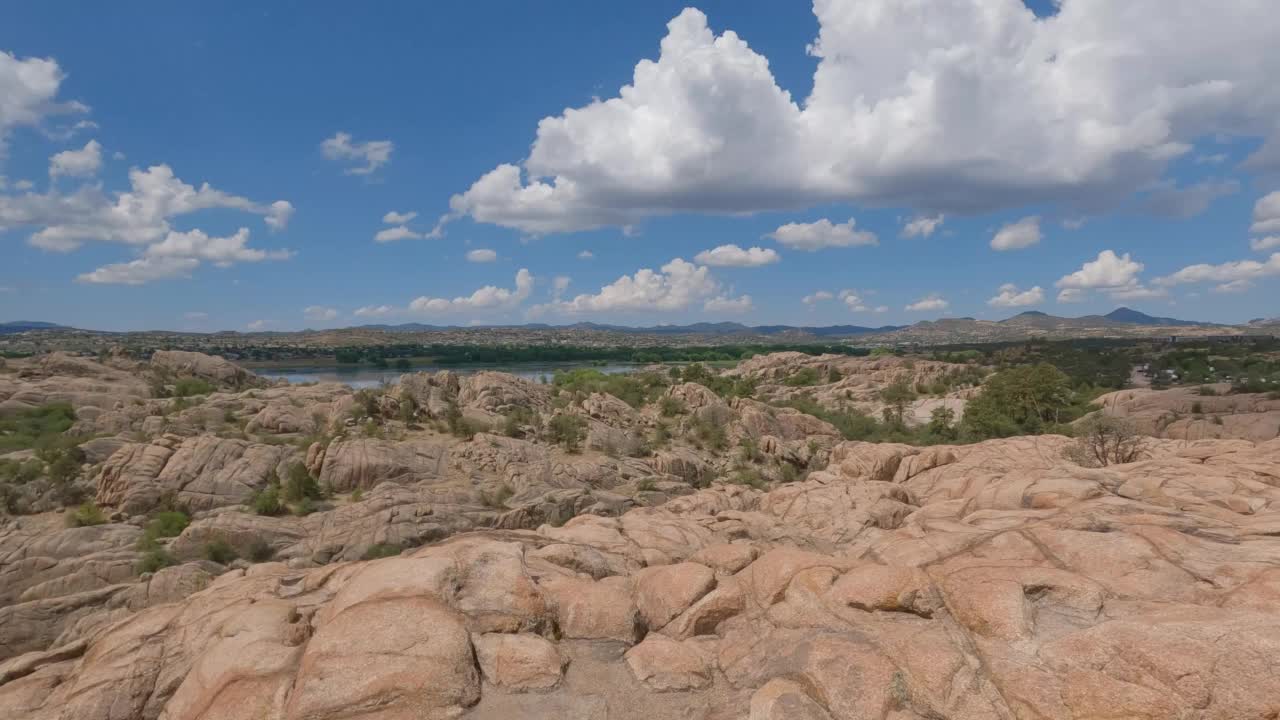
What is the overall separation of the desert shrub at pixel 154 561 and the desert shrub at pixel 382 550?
6578 millimetres

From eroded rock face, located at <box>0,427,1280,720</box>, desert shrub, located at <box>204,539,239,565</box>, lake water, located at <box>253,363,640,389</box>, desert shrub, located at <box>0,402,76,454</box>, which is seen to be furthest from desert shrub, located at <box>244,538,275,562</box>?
lake water, located at <box>253,363,640,389</box>

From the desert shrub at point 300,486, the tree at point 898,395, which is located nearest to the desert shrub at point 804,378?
the tree at point 898,395

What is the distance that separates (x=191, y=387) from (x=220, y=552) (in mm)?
40105

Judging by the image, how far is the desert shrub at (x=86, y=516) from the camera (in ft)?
87.5

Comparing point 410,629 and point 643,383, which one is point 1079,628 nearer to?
point 410,629

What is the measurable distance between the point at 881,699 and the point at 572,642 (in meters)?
4.74

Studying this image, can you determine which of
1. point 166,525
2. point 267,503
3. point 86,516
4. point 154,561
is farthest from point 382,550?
point 86,516

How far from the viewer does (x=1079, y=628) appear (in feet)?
26.9

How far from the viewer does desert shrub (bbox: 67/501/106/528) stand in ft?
87.5

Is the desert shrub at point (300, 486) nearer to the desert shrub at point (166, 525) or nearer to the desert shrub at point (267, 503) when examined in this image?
the desert shrub at point (267, 503)

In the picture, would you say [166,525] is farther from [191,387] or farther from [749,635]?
[191,387]

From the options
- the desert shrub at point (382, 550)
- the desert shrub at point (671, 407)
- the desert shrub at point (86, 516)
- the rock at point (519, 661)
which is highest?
the rock at point (519, 661)

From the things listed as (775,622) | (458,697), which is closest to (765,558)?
(775,622)

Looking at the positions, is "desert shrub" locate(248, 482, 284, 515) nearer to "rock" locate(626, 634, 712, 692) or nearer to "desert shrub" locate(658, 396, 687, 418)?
"rock" locate(626, 634, 712, 692)
